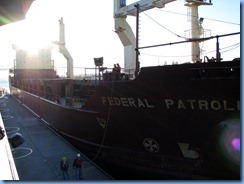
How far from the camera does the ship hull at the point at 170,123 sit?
5.98 metres

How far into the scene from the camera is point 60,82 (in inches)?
591

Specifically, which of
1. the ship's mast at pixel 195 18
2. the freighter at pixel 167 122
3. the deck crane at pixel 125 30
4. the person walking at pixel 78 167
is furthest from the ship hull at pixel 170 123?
the ship's mast at pixel 195 18

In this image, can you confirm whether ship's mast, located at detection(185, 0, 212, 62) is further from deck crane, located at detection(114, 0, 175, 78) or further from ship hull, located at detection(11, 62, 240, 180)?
ship hull, located at detection(11, 62, 240, 180)

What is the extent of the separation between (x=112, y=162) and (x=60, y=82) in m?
8.08

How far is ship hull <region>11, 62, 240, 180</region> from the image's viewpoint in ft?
19.6

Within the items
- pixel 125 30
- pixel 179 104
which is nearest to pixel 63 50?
pixel 125 30

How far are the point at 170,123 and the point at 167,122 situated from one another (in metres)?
0.09

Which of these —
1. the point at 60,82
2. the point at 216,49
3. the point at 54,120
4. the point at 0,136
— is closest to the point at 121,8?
the point at 60,82

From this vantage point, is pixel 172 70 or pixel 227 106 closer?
pixel 227 106

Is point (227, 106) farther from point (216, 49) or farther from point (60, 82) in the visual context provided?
point (60, 82)

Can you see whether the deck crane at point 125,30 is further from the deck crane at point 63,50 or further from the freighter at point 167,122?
A: the deck crane at point 63,50

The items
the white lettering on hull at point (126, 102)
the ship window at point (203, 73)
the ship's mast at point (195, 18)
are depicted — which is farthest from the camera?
the ship's mast at point (195, 18)

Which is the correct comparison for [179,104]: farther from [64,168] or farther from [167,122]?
[64,168]

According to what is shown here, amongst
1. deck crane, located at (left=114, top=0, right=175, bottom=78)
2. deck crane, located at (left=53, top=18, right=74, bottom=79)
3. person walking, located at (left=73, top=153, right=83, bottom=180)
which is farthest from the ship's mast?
deck crane, located at (left=53, top=18, right=74, bottom=79)
